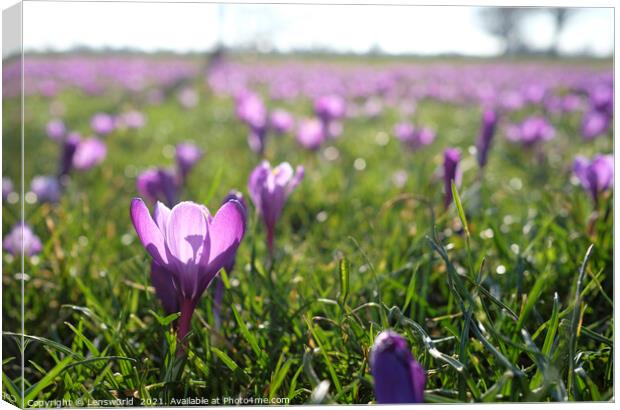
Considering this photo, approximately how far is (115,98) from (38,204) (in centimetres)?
278

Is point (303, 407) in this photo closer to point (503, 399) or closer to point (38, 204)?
point (503, 399)

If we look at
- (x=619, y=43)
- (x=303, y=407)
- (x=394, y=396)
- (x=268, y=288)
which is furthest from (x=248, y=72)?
(x=394, y=396)

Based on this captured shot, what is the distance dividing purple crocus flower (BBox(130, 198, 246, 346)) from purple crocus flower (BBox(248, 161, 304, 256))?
311 mm

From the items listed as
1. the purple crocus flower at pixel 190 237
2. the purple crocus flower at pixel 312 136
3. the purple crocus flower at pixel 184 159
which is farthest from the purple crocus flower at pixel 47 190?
the purple crocus flower at pixel 190 237

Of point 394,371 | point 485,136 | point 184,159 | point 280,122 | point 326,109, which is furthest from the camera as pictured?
point 280,122

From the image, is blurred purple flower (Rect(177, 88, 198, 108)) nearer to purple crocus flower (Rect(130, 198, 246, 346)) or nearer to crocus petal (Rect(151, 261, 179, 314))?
crocus petal (Rect(151, 261, 179, 314))

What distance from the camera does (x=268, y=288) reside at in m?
1.15

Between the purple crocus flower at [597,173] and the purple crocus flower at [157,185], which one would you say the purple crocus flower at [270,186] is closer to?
the purple crocus flower at [157,185]

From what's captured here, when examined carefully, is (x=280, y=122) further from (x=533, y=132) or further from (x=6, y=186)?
(x=6, y=186)

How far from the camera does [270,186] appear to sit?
3.85 ft

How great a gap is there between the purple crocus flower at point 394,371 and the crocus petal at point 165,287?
1.32 feet

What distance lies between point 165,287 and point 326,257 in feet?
1.90

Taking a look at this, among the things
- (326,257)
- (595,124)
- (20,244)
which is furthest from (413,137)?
(20,244)

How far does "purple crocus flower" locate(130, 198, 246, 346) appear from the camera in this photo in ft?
2.65
